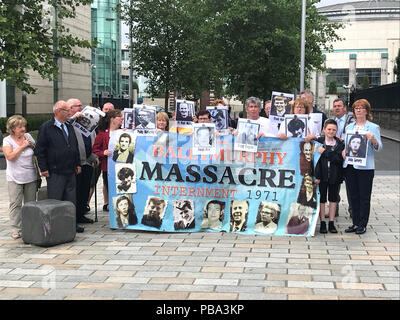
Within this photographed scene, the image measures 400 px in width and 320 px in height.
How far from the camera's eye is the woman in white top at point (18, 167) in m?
8.41

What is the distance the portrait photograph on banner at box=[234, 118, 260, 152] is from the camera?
8805mm

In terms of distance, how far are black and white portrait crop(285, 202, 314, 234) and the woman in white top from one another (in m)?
3.53

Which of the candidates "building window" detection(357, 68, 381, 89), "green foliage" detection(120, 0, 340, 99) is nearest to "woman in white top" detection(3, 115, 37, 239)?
"green foliage" detection(120, 0, 340, 99)

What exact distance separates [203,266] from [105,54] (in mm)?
66699

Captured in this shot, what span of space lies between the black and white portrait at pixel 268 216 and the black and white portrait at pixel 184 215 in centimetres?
93

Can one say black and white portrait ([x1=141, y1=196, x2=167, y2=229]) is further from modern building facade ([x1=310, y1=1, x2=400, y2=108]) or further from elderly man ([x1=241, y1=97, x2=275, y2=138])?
modern building facade ([x1=310, y1=1, x2=400, y2=108])

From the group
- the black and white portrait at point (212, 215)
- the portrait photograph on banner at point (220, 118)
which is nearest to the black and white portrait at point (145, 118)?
the portrait photograph on banner at point (220, 118)

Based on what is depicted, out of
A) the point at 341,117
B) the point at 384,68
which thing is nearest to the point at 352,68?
the point at 384,68

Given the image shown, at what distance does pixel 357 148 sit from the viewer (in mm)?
8680

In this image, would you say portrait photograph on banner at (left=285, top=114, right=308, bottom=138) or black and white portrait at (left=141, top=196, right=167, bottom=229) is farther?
black and white portrait at (left=141, top=196, right=167, bottom=229)

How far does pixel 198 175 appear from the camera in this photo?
29.6 ft

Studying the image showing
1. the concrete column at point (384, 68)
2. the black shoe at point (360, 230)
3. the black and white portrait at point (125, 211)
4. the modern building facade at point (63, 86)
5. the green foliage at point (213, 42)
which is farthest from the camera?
the concrete column at point (384, 68)

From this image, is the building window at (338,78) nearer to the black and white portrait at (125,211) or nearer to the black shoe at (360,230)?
the black shoe at (360,230)

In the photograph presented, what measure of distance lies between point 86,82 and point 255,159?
2197 inches
